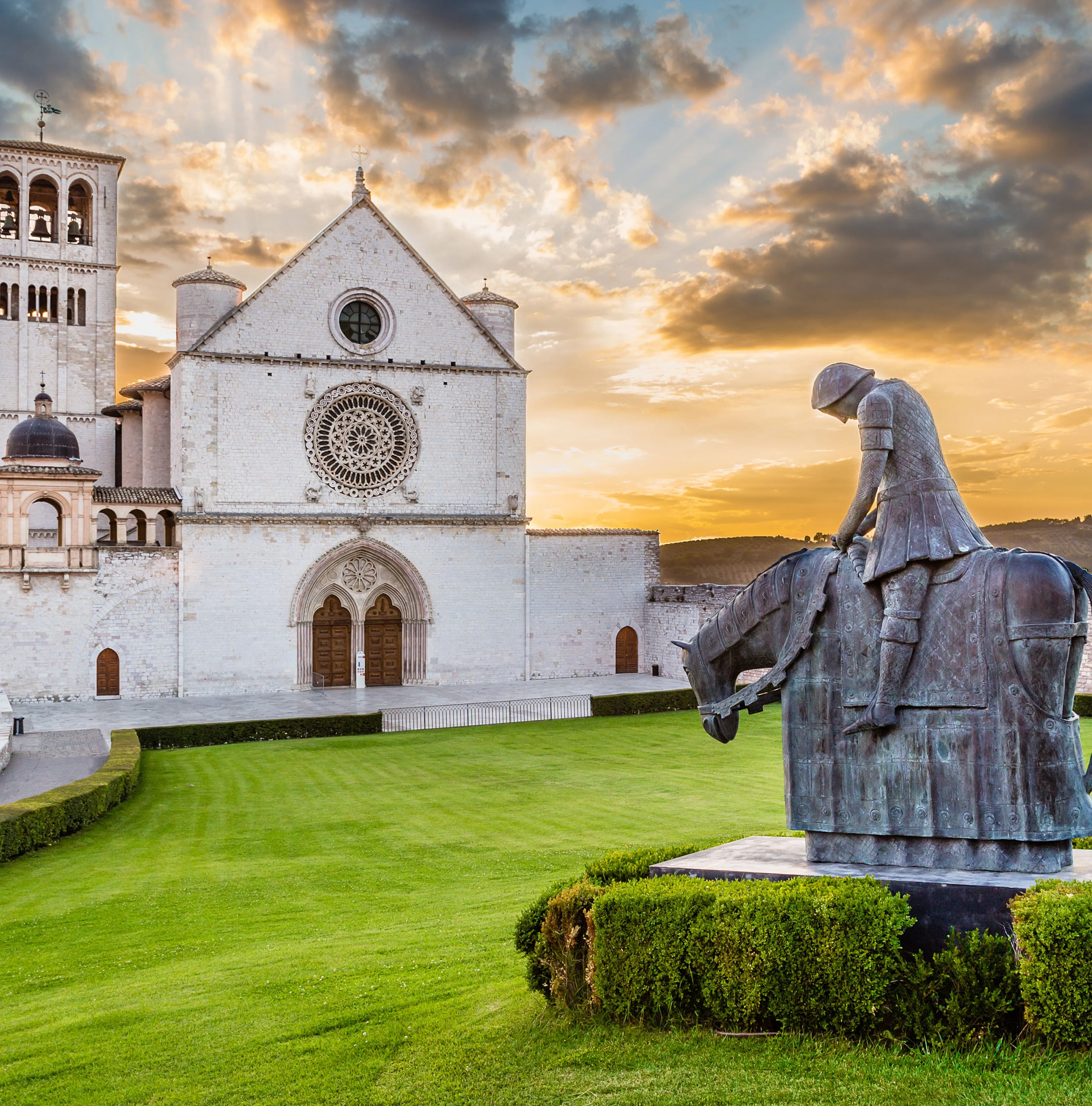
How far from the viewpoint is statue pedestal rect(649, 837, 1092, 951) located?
673 cm

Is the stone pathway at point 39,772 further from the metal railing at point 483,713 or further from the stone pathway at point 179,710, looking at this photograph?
the metal railing at point 483,713

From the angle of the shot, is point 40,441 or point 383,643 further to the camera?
point 383,643

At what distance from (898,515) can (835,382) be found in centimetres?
117

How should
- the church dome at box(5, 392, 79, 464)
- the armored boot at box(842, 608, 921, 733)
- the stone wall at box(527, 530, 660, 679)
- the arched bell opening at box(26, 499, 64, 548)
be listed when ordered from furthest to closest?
1. the arched bell opening at box(26, 499, 64, 548)
2. the stone wall at box(527, 530, 660, 679)
3. the church dome at box(5, 392, 79, 464)
4. the armored boot at box(842, 608, 921, 733)

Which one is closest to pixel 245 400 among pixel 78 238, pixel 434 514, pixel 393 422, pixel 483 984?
pixel 393 422

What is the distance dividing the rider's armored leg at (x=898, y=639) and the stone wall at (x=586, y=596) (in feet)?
118

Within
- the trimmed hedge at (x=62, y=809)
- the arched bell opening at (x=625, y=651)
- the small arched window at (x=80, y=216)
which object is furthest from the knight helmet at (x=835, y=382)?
the small arched window at (x=80, y=216)

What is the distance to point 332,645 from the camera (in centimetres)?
4109

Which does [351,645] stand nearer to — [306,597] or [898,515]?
[306,597]

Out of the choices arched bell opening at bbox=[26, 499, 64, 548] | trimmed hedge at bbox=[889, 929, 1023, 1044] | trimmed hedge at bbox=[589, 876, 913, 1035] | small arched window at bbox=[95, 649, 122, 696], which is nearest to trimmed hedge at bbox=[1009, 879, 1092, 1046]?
trimmed hedge at bbox=[889, 929, 1023, 1044]

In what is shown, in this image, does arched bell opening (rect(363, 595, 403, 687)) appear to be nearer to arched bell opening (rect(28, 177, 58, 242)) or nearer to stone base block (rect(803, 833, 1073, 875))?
arched bell opening (rect(28, 177, 58, 242))

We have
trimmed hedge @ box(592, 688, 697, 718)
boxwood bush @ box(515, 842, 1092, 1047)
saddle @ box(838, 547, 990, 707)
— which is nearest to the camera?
boxwood bush @ box(515, 842, 1092, 1047)

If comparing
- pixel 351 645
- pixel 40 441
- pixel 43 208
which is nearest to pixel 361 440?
pixel 351 645

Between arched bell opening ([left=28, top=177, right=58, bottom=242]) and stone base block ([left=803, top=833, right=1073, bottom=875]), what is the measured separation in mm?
49221
